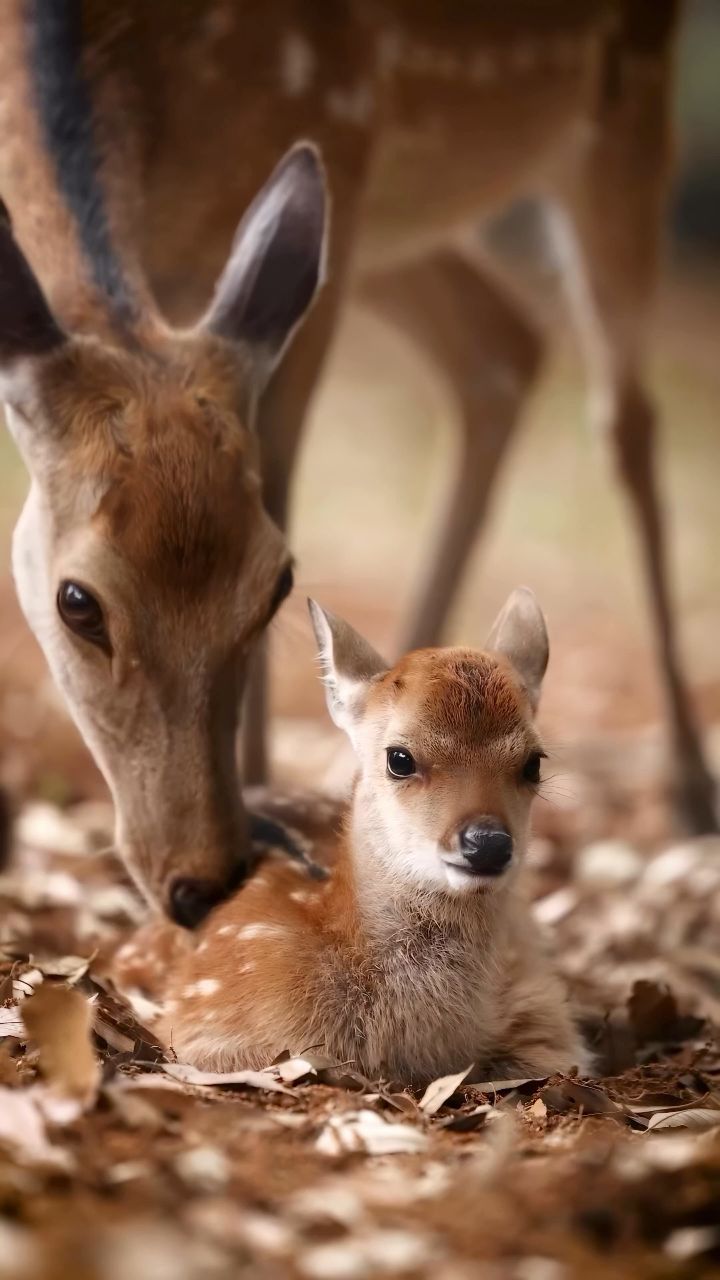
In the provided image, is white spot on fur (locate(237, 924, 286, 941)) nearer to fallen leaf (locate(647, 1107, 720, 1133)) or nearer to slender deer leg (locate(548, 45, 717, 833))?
fallen leaf (locate(647, 1107, 720, 1133))

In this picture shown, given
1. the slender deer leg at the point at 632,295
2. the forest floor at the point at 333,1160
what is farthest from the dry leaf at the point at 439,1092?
the slender deer leg at the point at 632,295

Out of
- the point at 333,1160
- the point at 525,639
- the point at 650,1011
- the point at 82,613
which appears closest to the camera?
the point at 333,1160

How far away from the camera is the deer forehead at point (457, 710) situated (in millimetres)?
2074

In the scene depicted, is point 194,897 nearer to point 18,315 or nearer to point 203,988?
point 203,988

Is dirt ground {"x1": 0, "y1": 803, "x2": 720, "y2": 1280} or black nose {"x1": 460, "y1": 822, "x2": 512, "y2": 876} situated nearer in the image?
dirt ground {"x1": 0, "y1": 803, "x2": 720, "y2": 1280}

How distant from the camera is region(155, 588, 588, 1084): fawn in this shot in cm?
207

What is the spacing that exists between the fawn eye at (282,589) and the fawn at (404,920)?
0.19ft

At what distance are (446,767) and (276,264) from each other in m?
0.94

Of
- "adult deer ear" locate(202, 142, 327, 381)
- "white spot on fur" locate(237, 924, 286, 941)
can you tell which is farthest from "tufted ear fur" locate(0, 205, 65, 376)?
"white spot on fur" locate(237, 924, 286, 941)

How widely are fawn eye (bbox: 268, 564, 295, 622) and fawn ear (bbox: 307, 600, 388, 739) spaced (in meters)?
0.04

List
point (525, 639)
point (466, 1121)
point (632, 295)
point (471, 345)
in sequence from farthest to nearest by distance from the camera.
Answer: point (471, 345)
point (632, 295)
point (525, 639)
point (466, 1121)

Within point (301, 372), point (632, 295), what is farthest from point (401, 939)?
point (632, 295)

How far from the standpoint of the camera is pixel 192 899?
230cm

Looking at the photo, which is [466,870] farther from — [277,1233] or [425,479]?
[425,479]
